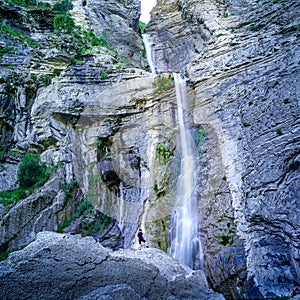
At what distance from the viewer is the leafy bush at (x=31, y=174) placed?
56.2 ft

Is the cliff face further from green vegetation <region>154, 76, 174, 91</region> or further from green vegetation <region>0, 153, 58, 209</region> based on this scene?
green vegetation <region>0, 153, 58, 209</region>

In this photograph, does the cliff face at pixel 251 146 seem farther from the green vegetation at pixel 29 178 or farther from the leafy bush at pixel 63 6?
the leafy bush at pixel 63 6

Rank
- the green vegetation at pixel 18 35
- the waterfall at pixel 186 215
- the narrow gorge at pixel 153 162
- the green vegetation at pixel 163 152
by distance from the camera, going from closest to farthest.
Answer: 1. the narrow gorge at pixel 153 162
2. the waterfall at pixel 186 215
3. the green vegetation at pixel 163 152
4. the green vegetation at pixel 18 35

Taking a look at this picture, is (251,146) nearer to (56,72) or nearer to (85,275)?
(85,275)

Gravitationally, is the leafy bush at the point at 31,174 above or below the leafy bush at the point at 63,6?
below

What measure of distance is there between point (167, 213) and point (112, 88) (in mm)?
9388

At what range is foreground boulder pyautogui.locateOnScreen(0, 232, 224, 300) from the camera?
5.27m

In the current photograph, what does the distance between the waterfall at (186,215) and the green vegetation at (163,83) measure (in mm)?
2795

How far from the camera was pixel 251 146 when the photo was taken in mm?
13383

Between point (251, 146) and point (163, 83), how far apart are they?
7883 millimetres

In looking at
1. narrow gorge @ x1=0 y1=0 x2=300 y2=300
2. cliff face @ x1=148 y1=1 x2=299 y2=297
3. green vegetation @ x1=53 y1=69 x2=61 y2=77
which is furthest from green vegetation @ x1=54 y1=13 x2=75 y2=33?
cliff face @ x1=148 y1=1 x2=299 y2=297

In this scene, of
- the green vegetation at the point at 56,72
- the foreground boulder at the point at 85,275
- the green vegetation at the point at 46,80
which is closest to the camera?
the foreground boulder at the point at 85,275

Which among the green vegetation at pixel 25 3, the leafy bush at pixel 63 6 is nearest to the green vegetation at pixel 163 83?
the leafy bush at pixel 63 6

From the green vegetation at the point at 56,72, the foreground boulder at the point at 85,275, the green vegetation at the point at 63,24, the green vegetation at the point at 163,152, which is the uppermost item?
the green vegetation at the point at 63,24
